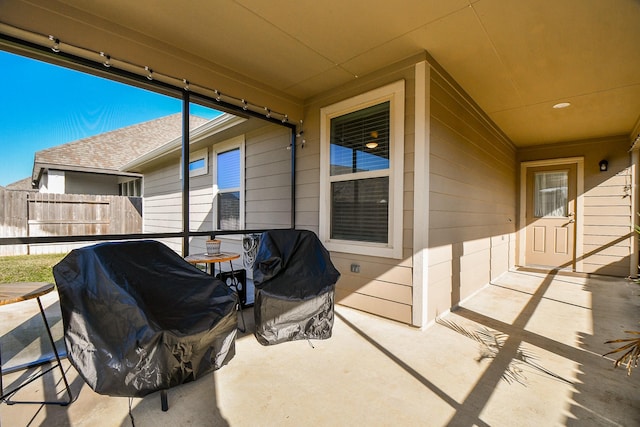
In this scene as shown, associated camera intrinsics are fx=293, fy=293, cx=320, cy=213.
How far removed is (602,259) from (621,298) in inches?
68.2

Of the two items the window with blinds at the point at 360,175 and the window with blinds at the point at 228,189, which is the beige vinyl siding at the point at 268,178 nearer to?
the window with blinds at the point at 228,189

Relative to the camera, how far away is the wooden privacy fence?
205 cm

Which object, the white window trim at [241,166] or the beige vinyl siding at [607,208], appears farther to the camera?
the beige vinyl siding at [607,208]

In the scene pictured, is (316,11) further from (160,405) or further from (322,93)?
(160,405)

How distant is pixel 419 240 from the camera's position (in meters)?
2.69

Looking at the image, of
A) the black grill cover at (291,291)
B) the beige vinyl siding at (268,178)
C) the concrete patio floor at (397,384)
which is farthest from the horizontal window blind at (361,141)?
the concrete patio floor at (397,384)

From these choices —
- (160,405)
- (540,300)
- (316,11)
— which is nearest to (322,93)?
(316,11)

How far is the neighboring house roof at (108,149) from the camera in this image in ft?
7.50

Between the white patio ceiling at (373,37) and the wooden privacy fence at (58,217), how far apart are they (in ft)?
3.83

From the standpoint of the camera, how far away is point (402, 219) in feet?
9.19

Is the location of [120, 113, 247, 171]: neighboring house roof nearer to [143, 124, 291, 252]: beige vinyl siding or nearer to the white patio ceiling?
[143, 124, 291, 252]: beige vinyl siding

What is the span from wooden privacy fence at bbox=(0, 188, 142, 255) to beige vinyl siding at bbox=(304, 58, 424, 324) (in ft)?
6.18

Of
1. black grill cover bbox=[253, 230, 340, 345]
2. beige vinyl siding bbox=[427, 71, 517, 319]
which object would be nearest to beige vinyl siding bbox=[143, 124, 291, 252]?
black grill cover bbox=[253, 230, 340, 345]

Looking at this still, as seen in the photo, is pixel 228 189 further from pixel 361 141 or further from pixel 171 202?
pixel 361 141
